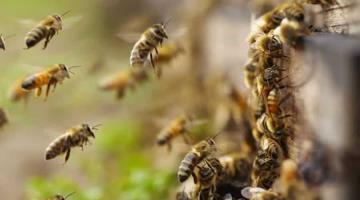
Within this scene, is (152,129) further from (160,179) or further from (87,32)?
(87,32)

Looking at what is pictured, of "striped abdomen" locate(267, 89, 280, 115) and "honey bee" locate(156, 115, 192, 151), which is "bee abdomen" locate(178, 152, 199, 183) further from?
"honey bee" locate(156, 115, 192, 151)

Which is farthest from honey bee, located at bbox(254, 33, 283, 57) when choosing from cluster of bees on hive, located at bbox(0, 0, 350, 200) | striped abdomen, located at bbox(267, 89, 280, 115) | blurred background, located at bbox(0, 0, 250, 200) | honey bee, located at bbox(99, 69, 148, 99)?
honey bee, located at bbox(99, 69, 148, 99)

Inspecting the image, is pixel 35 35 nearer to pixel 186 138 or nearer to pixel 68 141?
pixel 68 141

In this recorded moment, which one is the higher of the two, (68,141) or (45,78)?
(45,78)

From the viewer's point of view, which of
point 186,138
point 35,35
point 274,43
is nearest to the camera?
point 274,43

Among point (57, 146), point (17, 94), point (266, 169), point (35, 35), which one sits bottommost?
point (266, 169)

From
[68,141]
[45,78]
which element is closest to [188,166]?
[68,141]

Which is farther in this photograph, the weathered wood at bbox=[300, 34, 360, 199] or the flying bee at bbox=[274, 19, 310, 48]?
the flying bee at bbox=[274, 19, 310, 48]
